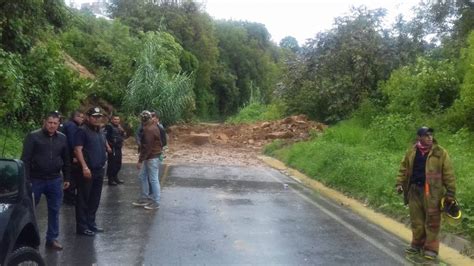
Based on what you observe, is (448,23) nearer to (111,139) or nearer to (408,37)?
(408,37)

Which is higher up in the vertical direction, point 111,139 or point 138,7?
point 138,7

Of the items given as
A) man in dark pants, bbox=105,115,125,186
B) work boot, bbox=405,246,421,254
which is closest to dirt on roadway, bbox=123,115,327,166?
man in dark pants, bbox=105,115,125,186

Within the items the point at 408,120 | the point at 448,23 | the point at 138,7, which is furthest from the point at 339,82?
the point at 138,7

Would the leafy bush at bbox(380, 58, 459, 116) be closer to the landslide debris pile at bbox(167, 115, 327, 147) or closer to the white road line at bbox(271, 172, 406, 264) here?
the landslide debris pile at bbox(167, 115, 327, 147)

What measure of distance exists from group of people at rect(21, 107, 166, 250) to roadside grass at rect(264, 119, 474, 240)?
4.48 meters

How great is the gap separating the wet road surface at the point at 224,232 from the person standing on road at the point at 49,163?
426 millimetres

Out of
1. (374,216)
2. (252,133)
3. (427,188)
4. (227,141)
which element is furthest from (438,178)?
(252,133)

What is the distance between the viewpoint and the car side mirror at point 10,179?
5562 millimetres

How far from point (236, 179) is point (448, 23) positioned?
16.0 m

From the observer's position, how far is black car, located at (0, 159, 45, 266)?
17.1 ft

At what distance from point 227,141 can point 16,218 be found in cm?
2498

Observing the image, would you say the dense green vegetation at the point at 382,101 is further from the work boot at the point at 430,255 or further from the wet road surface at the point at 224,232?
the wet road surface at the point at 224,232

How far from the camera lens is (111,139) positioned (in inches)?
564

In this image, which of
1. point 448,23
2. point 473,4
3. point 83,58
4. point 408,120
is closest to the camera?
point 408,120
